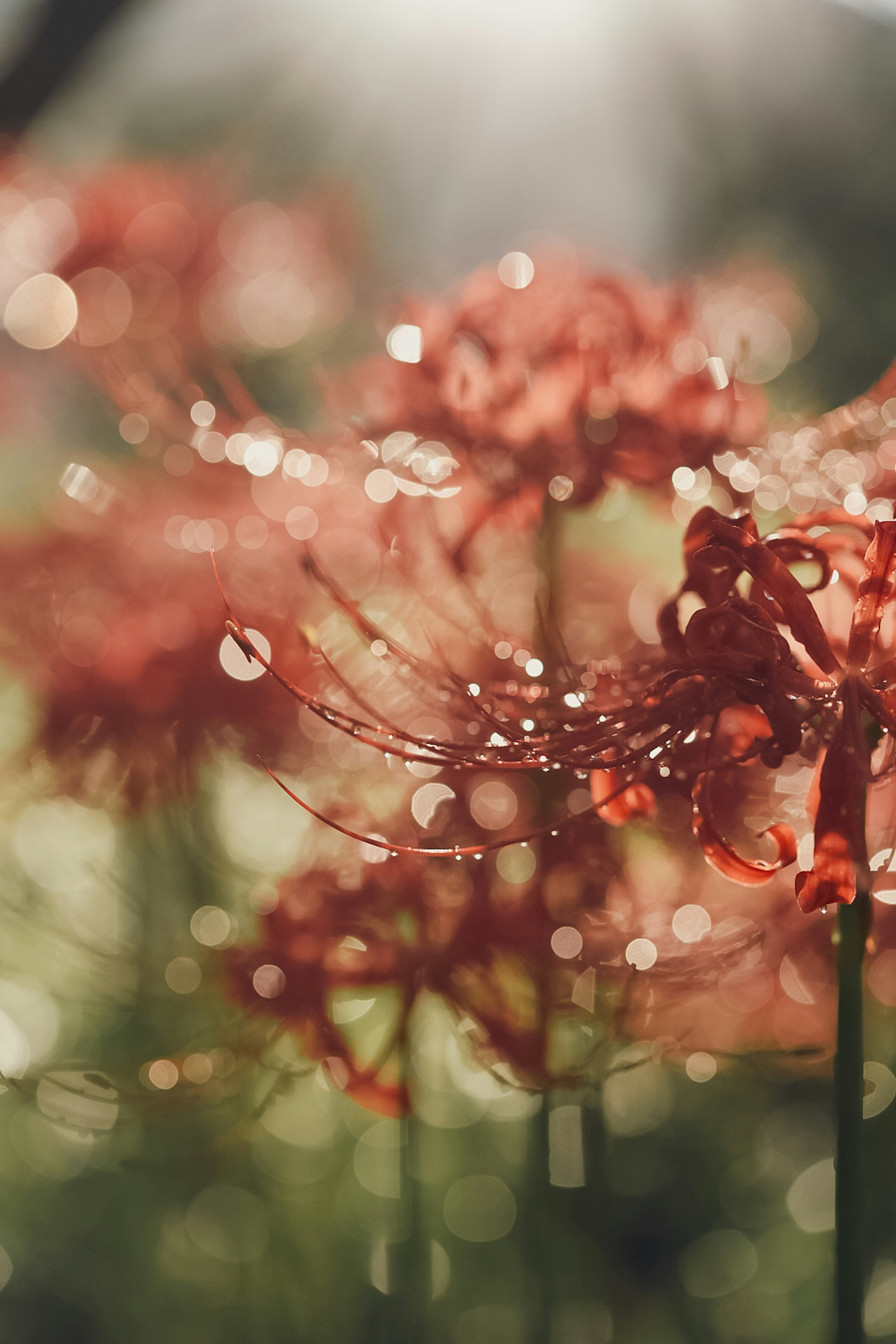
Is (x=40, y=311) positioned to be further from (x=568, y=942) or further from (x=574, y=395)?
(x=568, y=942)

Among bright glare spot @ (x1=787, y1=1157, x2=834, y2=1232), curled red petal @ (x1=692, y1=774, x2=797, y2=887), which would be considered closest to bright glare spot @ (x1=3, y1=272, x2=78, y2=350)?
curled red petal @ (x1=692, y1=774, x2=797, y2=887)

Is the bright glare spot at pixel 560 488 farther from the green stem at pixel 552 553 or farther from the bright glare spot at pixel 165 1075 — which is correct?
the bright glare spot at pixel 165 1075

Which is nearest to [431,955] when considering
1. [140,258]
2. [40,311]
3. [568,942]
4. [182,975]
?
[568,942]

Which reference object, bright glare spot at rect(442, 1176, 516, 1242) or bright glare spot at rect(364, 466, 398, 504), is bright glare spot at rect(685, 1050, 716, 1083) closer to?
bright glare spot at rect(442, 1176, 516, 1242)

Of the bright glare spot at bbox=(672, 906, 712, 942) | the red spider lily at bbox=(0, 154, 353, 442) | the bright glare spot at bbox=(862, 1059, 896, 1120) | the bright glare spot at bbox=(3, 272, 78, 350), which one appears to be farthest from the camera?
the bright glare spot at bbox=(3, 272, 78, 350)

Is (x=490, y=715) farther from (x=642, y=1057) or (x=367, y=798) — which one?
(x=642, y=1057)
